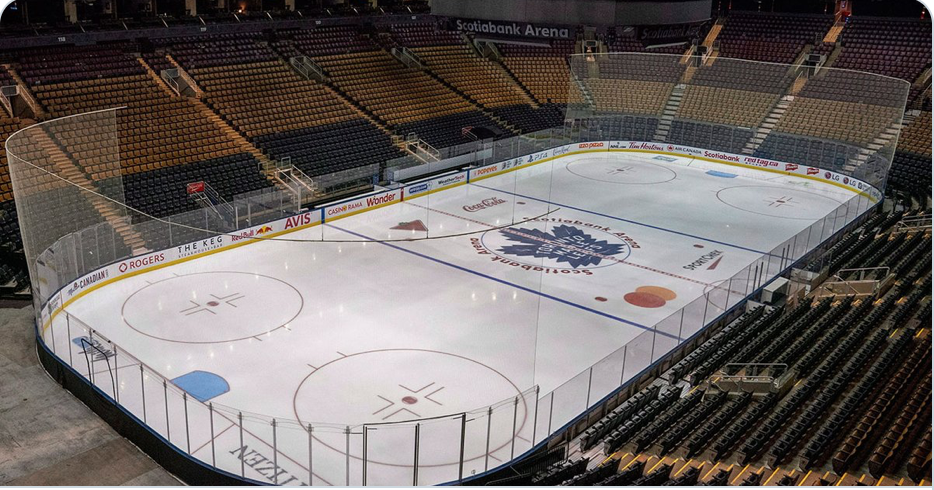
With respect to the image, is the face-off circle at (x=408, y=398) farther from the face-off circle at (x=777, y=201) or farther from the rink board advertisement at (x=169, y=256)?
the face-off circle at (x=777, y=201)

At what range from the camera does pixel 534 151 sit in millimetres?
28266

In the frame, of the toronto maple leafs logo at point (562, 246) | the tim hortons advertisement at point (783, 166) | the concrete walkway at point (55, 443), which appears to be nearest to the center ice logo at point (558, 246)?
the toronto maple leafs logo at point (562, 246)

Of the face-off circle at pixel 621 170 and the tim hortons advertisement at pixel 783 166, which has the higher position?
the tim hortons advertisement at pixel 783 166

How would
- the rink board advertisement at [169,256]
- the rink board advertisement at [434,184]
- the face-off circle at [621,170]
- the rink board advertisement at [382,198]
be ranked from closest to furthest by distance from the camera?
1. the rink board advertisement at [169,256]
2. the rink board advertisement at [382,198]
3. the rink board advertisement at [434,184]
4. the face-off circle at [621,170]

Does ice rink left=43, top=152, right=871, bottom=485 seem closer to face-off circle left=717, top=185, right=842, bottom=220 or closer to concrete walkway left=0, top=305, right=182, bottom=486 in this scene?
face-off circle left=717, top=185, right=842, bottom=220

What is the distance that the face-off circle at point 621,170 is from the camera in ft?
88.7

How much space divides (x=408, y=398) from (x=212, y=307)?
512 cm

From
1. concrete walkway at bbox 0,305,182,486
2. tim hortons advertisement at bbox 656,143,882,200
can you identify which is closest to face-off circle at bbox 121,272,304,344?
concrete walkway at bbox 0,305,182,486

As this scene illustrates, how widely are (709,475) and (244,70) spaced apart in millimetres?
22447

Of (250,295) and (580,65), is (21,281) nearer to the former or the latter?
(250,295)

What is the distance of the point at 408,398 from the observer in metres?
12.6

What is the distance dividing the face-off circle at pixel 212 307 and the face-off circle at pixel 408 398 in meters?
2.24

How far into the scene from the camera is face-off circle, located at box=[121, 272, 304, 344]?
582 inches

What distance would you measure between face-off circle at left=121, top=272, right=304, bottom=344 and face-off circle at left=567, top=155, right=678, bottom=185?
13.3m
